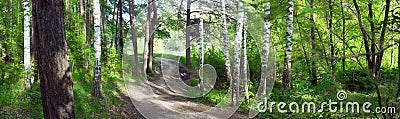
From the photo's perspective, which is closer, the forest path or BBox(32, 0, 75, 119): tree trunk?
BBox(32, 0, 75, 119): tree trunk

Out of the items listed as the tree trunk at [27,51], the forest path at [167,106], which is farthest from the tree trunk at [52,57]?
the forest path at [167,106]

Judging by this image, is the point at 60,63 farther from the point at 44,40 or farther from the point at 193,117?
the point at 193,117

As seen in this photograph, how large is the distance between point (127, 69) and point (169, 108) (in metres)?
8.64

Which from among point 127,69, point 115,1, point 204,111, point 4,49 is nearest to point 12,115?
point 4,49

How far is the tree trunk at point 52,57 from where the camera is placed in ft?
15.8

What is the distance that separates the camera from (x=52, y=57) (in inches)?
191

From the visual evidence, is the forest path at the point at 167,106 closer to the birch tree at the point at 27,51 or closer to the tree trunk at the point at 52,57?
the birch tree at the point at 27,51

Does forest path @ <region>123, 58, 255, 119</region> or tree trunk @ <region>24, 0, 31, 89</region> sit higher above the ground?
tree trunk @ <region>24, 0, 31, 89</region>

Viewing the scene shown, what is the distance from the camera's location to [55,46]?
4863 millimetres

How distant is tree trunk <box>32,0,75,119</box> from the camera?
480 cm

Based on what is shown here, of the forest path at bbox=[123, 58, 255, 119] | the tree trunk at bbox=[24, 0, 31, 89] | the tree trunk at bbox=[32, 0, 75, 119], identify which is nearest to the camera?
the tree trunk at bbox=[32, 0, 75, 119]

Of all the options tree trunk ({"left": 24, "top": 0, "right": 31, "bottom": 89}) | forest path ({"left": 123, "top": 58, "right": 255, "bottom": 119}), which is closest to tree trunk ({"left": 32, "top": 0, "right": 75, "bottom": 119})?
tree trunk ({"left": 24, "top": 0, "right": 31, "bottom": 89})

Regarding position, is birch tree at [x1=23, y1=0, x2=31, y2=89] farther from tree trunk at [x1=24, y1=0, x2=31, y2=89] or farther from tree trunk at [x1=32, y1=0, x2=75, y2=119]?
tree trunk at [x1=32, y1=0, x2=75, y2=119]

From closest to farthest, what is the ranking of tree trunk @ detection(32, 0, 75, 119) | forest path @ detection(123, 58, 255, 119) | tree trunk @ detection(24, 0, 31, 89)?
tree trunk @ detection(32, 0, 75, 119), tree trunk @ detection(24, 0, 31, 89), forest path @ detection(123, 58, 255, 119)
